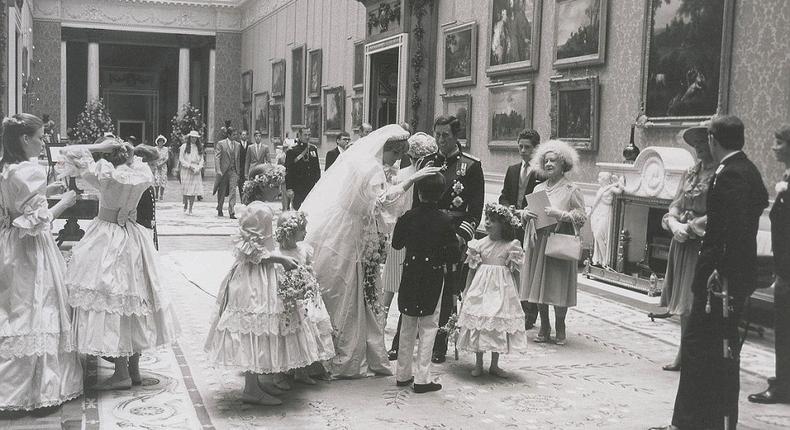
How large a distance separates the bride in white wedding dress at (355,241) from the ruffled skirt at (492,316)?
0.65 m

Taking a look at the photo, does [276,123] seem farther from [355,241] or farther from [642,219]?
[355,241]

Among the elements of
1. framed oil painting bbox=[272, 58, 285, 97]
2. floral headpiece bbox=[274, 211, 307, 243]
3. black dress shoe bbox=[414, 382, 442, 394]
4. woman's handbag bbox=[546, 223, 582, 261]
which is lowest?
black dress shoe bbox=[414, 382, 442, 394]

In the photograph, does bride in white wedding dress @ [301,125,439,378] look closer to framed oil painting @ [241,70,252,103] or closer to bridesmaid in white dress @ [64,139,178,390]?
bridesmaid in white dress @ [64,139,178,390]

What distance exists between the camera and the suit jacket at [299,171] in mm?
13008

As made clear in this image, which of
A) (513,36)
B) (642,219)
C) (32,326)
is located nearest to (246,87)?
(513,36)

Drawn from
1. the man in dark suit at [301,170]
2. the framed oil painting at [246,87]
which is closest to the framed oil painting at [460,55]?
the man in dark suit at [301,170]

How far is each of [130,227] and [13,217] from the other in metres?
0.74

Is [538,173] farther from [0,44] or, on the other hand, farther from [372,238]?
[0,44]

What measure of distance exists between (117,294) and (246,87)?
2680 cm

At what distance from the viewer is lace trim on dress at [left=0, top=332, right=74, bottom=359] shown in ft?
15.1

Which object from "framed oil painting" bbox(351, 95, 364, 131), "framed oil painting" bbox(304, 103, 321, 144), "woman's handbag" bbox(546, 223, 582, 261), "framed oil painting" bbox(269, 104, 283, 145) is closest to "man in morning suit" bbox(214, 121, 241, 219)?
"framed oil painting" bbox(351, 95, 364, 131)

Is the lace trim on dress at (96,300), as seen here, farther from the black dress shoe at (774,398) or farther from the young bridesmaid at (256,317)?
the black dress shoe at (774,398)

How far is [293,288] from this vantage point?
4.86 m

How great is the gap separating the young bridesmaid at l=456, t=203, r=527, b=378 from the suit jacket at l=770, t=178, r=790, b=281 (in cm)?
177
